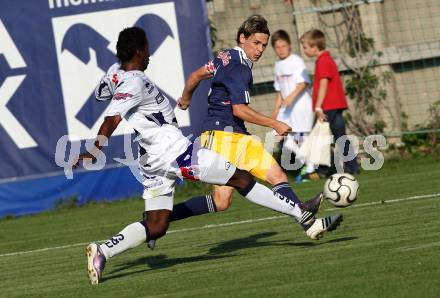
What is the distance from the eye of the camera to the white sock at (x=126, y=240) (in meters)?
8.20

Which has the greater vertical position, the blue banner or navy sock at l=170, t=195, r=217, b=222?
the blue banner

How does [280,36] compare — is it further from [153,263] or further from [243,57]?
[153,263]

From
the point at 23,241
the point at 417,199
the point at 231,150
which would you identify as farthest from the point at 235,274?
the point at 23,241

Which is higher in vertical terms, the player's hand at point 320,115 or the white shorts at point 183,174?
the white shorts at point 183,174

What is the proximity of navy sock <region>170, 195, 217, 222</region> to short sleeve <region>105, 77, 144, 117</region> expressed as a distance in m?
1.31

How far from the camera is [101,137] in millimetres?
7809

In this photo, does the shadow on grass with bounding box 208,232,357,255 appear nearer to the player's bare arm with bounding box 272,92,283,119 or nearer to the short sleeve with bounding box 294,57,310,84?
the player's bare arm with bounding box 272,92,283,119

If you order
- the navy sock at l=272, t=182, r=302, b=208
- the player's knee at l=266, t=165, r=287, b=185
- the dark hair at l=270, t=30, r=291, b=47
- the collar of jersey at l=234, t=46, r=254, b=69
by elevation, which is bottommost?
the navy sock at l=272, t=182, r=302, b=208

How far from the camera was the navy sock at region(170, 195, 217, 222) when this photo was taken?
9.20 metres

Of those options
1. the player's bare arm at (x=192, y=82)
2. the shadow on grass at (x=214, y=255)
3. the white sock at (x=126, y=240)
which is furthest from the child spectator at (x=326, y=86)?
the white sock at (x=126, y=240)

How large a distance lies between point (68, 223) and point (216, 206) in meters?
4.65

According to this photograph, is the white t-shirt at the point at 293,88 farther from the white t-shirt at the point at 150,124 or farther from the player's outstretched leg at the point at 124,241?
the player's outstretched leg at the point at 124,241

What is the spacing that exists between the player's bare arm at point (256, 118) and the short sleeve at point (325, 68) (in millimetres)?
6414

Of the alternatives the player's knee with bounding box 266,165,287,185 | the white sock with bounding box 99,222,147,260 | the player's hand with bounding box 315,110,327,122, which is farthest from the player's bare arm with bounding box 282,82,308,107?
the white sock with bounding box 99,222,147,260
